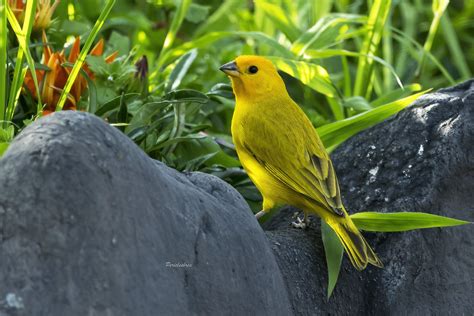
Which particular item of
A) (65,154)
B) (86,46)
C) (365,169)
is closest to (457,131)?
(365,169)

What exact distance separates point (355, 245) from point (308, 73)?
3.17 ft

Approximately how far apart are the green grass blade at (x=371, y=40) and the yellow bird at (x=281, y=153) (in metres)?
0.47

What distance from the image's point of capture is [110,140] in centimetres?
183

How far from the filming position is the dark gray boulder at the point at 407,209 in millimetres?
2416

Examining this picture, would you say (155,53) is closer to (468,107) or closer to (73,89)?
(73,89)

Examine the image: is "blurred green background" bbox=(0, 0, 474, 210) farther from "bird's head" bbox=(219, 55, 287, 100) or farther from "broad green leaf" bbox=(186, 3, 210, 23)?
"bird's head" bbox=(219, 55, 287, 100)

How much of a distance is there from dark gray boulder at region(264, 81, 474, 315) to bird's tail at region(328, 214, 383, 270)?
0.26 ft

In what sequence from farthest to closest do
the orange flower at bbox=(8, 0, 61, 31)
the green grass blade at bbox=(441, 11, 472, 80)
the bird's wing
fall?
the green grass blade at bbox=(441, 11, 472, 80)
the orange flower at bbox=(8, 0, 61, 31)
the bird's wing

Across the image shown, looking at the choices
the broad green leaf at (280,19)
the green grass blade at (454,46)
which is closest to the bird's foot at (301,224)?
the broad green leaf at (280,19)

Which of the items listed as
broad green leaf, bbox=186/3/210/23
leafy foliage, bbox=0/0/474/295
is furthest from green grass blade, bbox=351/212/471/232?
broad green leaf, bbox=186/3/210/23

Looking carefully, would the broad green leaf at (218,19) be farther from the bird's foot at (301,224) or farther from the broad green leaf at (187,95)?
the bird's foot at (301,224)

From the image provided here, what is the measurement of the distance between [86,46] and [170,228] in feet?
2.57

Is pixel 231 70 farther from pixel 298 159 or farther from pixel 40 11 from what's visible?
pixel 40 11

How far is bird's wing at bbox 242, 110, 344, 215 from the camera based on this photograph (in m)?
2.62
